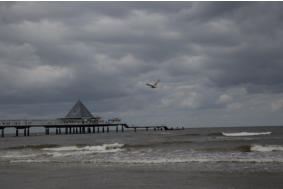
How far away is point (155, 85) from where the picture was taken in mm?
30391

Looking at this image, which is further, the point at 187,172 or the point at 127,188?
the point at 187,172

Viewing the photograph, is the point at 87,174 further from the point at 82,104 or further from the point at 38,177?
the point at 82,104

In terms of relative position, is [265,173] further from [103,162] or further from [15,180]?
[15,180]

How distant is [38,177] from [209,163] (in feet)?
28.3

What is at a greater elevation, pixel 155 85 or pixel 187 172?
pixel 155 85

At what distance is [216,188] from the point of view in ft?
33.7

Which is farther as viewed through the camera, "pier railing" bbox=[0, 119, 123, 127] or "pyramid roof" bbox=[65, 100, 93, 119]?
"pyramid roof" bbox=[65, 100, 93, 119]

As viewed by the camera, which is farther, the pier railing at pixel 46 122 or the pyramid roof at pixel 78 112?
the pyramid roof at pixel 78 112

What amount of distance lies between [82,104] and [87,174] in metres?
82.3

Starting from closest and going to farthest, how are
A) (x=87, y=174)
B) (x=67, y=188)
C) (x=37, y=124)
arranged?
(x=67, y=188)
(x=87, y=174)
(x=37, y=124)

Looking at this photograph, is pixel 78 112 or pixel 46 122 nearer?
pixel 46 122

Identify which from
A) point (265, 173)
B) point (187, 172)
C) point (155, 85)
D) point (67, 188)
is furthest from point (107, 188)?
point (155, 85)

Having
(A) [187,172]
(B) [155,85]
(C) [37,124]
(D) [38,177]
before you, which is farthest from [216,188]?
(C) [37,124]

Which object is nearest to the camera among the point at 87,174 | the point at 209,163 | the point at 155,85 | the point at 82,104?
the point at 87,174
